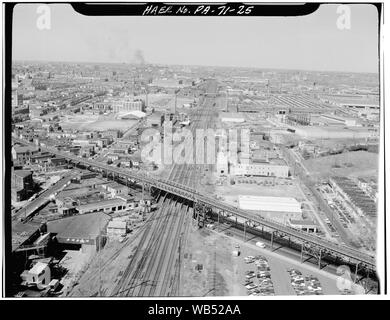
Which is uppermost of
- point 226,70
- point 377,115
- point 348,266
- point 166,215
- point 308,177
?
point 226,70

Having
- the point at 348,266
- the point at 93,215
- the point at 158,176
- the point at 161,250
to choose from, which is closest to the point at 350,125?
the point at 348,266

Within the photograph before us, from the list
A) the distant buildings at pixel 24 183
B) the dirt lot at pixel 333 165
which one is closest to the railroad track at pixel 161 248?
the distant buildings at pixel 24 183

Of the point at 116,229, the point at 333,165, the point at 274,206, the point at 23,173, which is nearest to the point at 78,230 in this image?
the point at 116,229

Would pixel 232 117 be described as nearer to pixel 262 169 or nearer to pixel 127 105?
pixel 262 169

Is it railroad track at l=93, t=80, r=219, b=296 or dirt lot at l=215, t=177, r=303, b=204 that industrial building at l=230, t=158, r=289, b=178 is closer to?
dirt lot at l=215, t=177, r=303, b=204

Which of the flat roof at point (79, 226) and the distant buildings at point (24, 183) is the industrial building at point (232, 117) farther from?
the distant buildings at point (24, 183)

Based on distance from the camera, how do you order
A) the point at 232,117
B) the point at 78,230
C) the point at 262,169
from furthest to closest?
the point at 232,117 → the point at 262,169 → the point at 78,230

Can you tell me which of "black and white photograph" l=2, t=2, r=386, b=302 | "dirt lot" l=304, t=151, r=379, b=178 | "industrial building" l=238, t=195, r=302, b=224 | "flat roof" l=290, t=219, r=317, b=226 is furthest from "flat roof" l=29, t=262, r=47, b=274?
"dirt lot" l=304, t=151, r=379, b=178

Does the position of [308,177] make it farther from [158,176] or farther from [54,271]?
[54,271]
